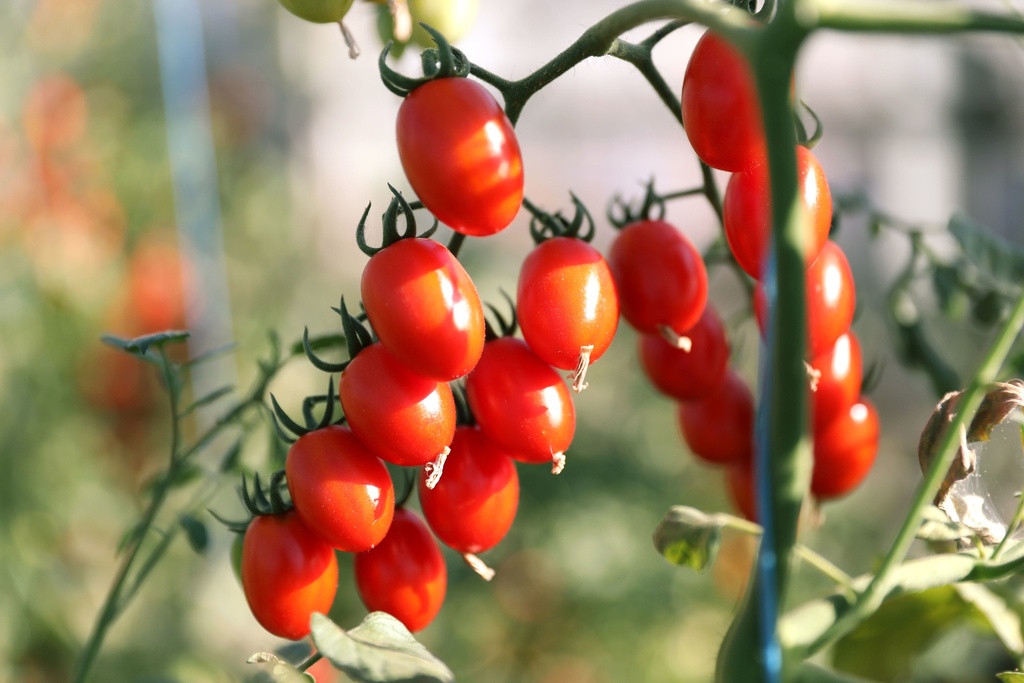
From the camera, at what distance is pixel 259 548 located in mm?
408

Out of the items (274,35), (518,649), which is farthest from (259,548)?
(274,35)

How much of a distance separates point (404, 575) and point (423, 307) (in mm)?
141

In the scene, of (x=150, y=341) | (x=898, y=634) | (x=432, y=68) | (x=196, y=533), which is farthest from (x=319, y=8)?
(x=898, y=634)

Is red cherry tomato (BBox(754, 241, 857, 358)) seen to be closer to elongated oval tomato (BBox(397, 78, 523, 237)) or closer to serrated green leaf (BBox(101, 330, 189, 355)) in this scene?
elongated oval tomato (BBox(397, 78, 523, 237))

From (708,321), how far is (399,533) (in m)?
0.21

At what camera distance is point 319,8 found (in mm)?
387

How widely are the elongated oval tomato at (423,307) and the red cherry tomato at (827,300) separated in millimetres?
130

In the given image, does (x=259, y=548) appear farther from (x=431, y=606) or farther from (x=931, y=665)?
(x=931, y=665)

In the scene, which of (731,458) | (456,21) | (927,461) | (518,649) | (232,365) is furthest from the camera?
(232,365)

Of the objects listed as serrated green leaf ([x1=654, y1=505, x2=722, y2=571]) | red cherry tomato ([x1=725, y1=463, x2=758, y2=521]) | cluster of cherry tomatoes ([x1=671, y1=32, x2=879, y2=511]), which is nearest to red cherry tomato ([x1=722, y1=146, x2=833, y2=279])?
cluster of cherry tomatoes ([x1=671, y1=32, x2=879, y2=511])

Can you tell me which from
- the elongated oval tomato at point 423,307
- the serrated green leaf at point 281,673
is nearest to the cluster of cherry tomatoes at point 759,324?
the elongated oval tomato at point 423,307

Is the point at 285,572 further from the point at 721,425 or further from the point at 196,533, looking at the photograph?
the point at 721,425

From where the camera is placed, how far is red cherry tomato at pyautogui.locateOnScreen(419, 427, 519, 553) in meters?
0.40

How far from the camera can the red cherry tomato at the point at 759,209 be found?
0.34m
